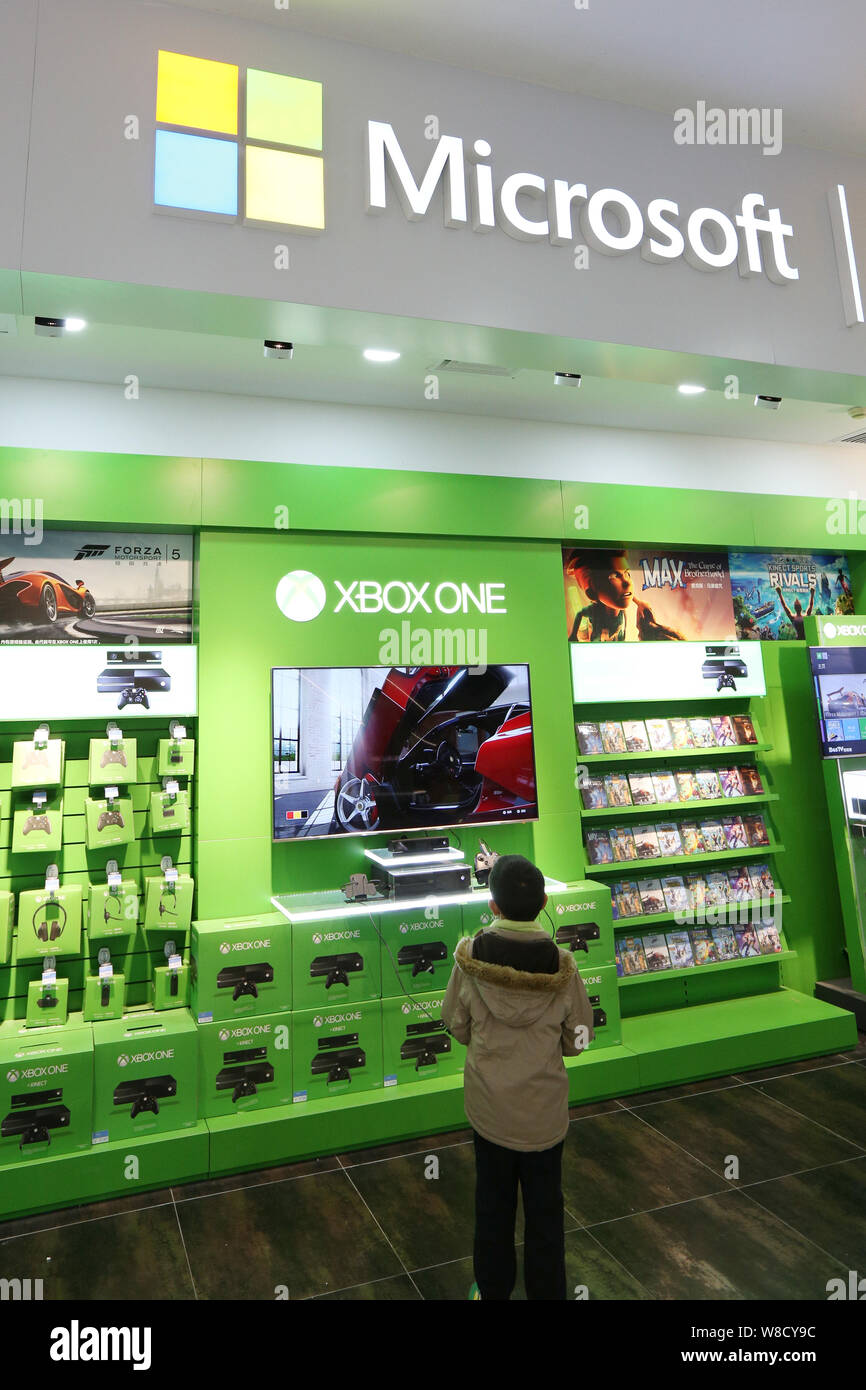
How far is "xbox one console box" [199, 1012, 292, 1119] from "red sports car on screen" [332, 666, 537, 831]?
38.3 inches

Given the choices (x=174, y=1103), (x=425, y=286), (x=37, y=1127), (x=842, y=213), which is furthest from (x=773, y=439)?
(x=37, y=1127)

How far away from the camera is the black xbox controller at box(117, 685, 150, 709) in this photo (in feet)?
12.7

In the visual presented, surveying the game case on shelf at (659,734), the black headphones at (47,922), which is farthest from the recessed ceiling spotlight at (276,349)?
the game case on shelf at (659,734)

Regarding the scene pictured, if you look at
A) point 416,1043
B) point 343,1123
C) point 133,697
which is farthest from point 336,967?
point 133,697

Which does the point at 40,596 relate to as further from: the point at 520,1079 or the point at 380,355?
the point at 520,1079

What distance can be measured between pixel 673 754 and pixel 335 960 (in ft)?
7.61

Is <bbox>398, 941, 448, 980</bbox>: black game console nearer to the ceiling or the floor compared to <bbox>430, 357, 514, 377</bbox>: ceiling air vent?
nearer to the floor

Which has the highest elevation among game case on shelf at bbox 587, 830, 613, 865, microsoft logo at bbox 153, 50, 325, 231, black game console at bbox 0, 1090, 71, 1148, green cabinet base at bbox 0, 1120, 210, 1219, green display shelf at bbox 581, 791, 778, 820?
microsoft logo at bbox 153, 50, 325, 231

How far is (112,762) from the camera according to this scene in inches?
151

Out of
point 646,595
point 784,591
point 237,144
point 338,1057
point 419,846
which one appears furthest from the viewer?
point 784,591

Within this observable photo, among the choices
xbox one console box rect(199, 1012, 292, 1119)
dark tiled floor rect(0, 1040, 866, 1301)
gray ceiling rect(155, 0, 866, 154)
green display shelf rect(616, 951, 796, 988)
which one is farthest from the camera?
green display shelf rect(616, 951, 796, 988)

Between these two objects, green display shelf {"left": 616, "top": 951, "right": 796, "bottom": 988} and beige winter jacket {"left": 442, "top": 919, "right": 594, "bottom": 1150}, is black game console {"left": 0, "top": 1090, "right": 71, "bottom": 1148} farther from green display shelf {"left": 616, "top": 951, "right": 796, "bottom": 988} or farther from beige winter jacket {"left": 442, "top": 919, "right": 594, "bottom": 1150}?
green display shelf {"left": 616, "top": 951, "right": 796, "bottom": 988}

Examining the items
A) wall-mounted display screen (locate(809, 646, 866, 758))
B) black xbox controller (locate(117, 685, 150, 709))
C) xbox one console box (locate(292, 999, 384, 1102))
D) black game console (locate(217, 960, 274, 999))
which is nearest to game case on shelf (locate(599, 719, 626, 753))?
wall-mounted display screen (locate(809, 646, 866, 758))

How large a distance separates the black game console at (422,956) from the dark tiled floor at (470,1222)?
2.41 feet
